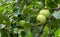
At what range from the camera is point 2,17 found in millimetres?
1426

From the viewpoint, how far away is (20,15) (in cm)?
134

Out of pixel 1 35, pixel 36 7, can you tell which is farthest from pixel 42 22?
pixel 1 35

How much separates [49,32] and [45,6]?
23 centimetres

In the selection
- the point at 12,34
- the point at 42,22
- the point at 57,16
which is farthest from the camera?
the point at 12,34

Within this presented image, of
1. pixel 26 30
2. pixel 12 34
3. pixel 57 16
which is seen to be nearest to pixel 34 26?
pixel 26 30

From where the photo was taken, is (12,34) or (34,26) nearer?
(12,34)

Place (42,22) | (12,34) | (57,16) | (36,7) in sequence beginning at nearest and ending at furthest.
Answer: (57,16) → (42,22) → (12,34) → (36,7)

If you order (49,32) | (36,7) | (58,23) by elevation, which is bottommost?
(49,32)

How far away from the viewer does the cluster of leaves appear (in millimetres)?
1345

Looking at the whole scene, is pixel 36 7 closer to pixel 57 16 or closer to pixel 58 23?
pixel 58 23

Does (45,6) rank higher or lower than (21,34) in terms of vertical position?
higher

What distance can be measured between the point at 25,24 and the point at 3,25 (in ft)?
0.52

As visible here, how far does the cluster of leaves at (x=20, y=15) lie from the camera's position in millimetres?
1345

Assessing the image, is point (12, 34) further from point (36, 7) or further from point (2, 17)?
point (36, 7)
